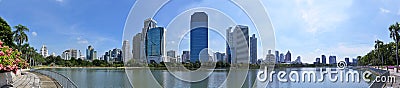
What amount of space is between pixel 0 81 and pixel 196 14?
768 centimetres

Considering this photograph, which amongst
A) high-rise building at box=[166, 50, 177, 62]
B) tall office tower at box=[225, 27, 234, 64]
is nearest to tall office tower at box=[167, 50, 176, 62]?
high-rise building at box=[166, 50, 177, 62]

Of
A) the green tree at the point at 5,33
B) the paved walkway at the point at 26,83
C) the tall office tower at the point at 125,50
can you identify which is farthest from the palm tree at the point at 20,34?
the tall office tower at the point at 125,50

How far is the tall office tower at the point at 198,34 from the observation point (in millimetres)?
6473

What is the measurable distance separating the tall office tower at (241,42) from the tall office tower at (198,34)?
23.4 inches

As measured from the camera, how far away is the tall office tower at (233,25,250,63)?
21.2 ft

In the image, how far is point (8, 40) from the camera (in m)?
27.5

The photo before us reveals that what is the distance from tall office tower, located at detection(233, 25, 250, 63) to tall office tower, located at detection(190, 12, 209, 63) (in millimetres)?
595

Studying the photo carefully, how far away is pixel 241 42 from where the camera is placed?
6.64 m

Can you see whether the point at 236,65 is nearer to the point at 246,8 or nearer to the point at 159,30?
the point at 159,30

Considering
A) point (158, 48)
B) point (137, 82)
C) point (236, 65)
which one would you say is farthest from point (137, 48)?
point (137, 82)

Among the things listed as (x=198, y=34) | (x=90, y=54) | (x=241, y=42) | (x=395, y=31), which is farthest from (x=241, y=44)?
(x=90, y=54)

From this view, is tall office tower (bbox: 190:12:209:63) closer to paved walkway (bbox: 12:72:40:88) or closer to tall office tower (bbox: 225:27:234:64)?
tall office tower (bbox: 225:27:234:64)

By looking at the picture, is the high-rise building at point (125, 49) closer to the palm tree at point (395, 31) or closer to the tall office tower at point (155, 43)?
the tall office tower at point (155, 43)

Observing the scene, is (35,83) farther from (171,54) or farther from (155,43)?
(171,54)
